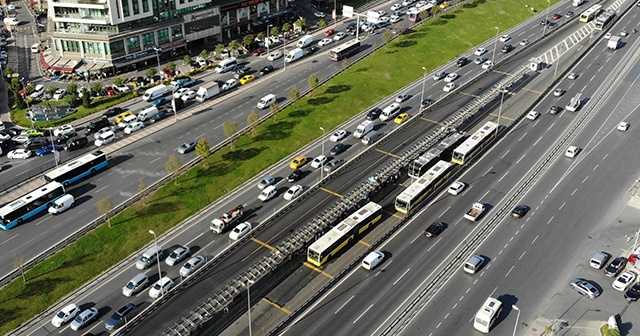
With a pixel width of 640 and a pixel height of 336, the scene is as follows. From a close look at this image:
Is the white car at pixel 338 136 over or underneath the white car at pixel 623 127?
underneath

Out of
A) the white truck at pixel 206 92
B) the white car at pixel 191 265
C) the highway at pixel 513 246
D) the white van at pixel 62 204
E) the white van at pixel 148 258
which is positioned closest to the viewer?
the highway at pixel 513 246

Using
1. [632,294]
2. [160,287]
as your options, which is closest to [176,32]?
[160,287]

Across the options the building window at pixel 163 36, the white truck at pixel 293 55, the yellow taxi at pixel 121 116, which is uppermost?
Result: the building window at pixel 163 36

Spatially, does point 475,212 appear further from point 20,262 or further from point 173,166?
point 20,262

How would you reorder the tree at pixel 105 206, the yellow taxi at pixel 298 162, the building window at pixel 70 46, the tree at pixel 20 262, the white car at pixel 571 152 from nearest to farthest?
the tree at pixel 20 262
the tree at pixel 105 206
the yellow taxi at pixel 298 162
the white car at pixel 571 152
the building window at pixel 70 46

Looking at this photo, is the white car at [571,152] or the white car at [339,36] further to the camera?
the white car at [339,36]

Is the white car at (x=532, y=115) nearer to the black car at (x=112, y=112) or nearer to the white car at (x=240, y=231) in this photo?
the white car at (x=240, y=231)

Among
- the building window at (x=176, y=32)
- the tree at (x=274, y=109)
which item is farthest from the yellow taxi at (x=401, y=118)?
the building window at (x=176, y=32)
